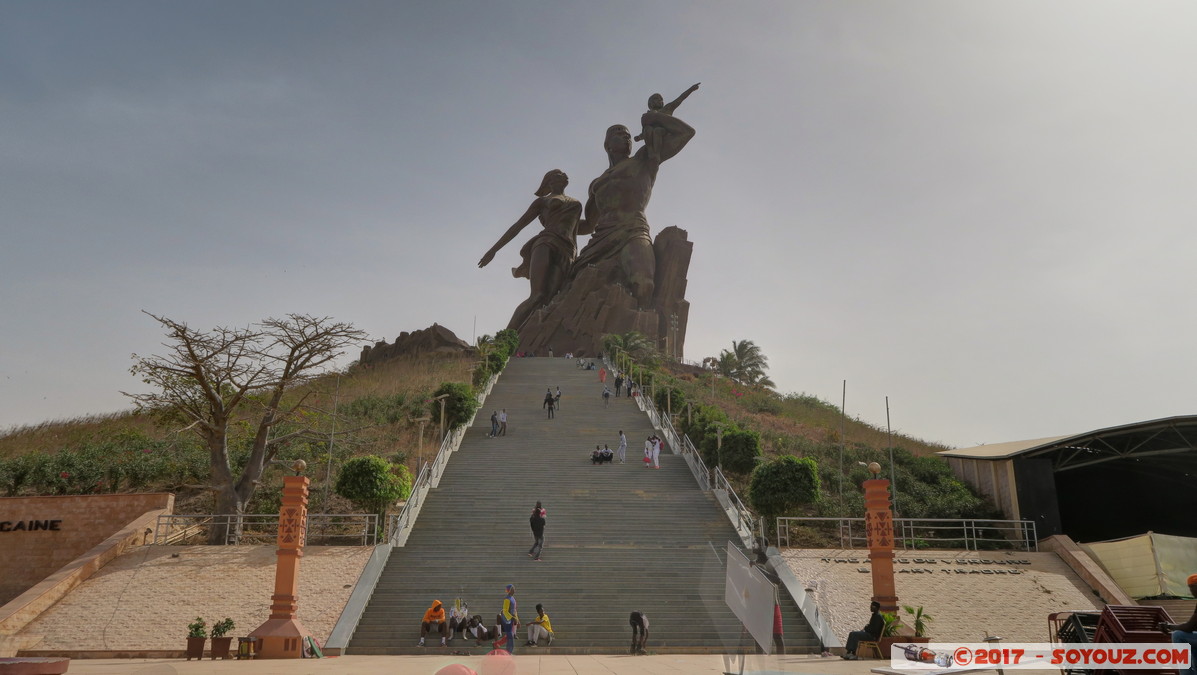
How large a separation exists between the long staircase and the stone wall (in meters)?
5.51

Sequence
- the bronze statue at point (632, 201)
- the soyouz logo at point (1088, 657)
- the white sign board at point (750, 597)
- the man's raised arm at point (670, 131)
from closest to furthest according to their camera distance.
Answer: the white sign board at point (750, 597), the soyouz logo at point (1088, 657), the bronze statue at point (632, 201), the man's raised arm at point (670, 131)

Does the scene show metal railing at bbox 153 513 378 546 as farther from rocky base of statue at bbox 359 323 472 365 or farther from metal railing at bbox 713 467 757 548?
rocky base of statue at bbox 359 323 472 365

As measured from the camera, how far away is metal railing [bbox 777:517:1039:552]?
15375 millimetres

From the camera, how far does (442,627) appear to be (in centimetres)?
1088

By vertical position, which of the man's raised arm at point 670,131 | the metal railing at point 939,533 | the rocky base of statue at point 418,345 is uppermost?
the man's raised arm at point 670,131

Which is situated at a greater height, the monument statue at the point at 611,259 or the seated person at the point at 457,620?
the monument statue at the point at 611,259

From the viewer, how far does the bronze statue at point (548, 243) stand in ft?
143

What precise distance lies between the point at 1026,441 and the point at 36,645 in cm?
1861

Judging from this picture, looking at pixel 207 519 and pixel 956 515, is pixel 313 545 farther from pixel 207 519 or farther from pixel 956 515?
pixel 956 515

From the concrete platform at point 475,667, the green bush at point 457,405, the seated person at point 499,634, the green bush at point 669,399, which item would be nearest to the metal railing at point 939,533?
the seated person at point 499,634

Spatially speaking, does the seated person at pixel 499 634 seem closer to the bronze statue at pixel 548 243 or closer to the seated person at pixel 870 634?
the seated person at pixel 870 634

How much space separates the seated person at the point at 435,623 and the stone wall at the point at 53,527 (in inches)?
277

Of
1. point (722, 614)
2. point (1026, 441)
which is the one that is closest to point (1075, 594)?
point (1026, 441)

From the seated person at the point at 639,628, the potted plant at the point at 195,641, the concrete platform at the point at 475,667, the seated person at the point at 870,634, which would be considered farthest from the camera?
the seated person at the point at 639,628
